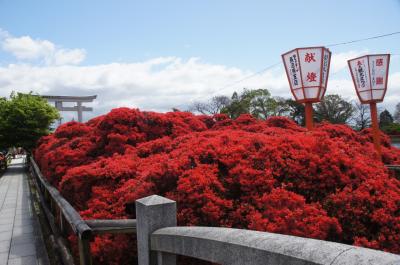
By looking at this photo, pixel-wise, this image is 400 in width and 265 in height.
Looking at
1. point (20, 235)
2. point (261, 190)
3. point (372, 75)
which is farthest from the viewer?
point (372, 75)

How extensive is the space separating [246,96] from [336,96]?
10968 millimetres

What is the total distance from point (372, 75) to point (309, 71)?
210cm

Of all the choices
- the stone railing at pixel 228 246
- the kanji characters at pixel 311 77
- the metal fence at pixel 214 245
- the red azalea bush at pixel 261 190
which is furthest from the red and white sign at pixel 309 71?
the stone railing at pixel 228 246

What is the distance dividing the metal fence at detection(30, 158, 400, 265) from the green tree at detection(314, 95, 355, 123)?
40.2 metres

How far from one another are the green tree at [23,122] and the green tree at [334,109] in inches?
1184

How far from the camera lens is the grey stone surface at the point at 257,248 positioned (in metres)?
1.14

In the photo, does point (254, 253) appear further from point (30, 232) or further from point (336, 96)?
point (336, 96)

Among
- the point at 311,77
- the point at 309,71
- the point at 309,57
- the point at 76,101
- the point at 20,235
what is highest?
the point at 76,101

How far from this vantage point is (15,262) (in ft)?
15.3

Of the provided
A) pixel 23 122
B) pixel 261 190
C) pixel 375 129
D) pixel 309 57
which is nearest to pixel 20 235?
pixel 261 190

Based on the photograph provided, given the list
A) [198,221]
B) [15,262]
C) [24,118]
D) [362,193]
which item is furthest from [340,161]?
[24,118]

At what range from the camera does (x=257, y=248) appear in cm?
143

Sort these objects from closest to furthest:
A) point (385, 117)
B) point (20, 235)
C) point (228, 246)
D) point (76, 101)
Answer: point (228, 246), point (20, 235), point (76, 101), point (385, 117)

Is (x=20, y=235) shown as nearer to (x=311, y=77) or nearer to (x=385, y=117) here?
(x=311, y=77)
